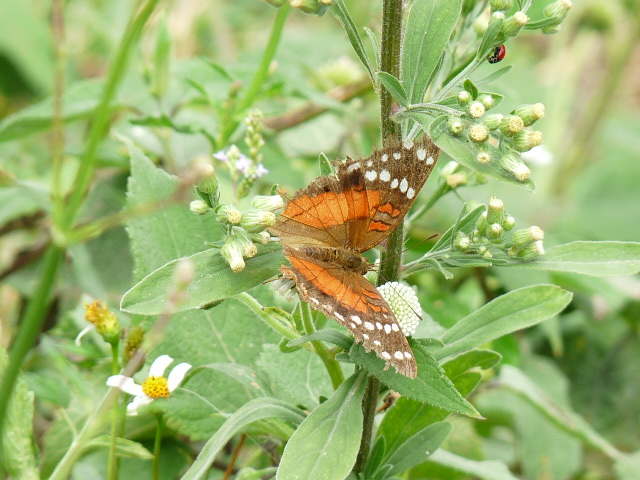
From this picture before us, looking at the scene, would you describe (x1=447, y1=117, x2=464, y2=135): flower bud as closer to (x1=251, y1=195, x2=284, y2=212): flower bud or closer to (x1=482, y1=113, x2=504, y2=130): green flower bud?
(x1=482, y1=113, x2=504, y2=130): green flower bud

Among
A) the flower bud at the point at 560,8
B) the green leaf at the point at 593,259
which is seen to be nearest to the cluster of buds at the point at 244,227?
the green leaf at the point at 593,259

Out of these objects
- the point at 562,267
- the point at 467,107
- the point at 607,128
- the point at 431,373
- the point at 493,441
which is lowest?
the point at 493,441

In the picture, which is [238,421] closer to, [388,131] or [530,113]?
[388,131]

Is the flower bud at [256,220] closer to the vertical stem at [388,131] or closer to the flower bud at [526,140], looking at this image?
the vertical stem at [388,131]

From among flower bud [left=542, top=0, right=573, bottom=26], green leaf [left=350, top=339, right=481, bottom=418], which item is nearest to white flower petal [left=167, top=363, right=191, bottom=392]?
green leaf [left=350, top=339, right=481, bottom=418]

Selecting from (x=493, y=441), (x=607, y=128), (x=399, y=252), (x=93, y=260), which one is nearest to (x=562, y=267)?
(x=399, y=252)

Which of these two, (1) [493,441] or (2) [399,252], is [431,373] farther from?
(1) [493,441]

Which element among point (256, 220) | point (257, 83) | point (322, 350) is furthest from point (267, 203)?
point (257, 83)
